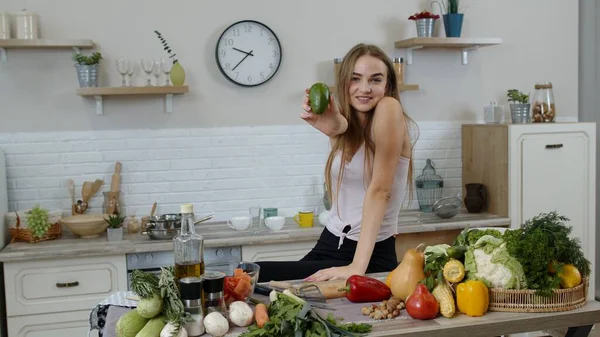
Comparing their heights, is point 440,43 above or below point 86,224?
above

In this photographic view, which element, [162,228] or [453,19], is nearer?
[162,228]

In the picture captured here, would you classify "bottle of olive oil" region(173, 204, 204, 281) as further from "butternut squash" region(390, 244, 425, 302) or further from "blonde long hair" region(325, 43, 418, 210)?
"blonde long hair" region(325, 43, 418, 210)

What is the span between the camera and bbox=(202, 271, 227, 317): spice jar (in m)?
2.26

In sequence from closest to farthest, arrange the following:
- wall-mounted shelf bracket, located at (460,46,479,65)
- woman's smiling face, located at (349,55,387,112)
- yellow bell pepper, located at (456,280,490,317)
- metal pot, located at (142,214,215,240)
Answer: yellow bell pepper, located at (456,280,490,317) → woman's smiling face, located at (349,55,387,112) → metal pot, located at (142,214,215,240) → wall-mounted shelf bracket, located at (460,46,479,65)

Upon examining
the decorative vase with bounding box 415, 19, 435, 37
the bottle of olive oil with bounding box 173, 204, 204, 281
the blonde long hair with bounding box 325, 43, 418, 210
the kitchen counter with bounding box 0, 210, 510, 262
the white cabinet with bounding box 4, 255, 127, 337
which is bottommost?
the white cabinet with bounding box 4, 255, 127, 337

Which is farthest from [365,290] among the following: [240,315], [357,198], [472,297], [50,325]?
[50,325]

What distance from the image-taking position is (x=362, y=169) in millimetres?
3084

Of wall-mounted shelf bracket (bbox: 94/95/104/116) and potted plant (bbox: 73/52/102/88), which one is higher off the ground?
potted plant (bbox: 73/52/102/88)

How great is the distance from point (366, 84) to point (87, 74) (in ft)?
7.75

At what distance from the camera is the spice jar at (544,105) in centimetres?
523

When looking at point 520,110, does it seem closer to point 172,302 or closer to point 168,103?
point 168,103

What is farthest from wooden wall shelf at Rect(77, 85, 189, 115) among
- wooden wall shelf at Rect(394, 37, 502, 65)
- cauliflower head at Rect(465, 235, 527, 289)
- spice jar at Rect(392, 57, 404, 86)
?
cauliflower head at Rect(465, 235, 527, 289)

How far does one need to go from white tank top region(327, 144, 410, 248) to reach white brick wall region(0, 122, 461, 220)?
1998 millimetres

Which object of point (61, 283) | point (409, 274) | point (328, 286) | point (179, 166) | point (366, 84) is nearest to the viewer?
point (409, 274)
